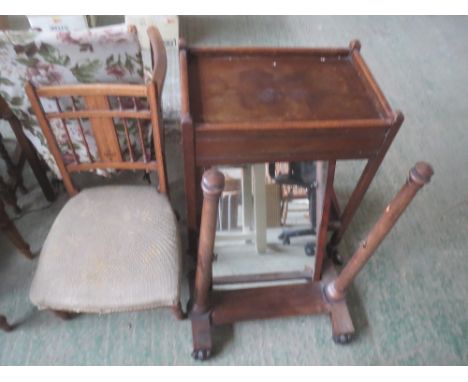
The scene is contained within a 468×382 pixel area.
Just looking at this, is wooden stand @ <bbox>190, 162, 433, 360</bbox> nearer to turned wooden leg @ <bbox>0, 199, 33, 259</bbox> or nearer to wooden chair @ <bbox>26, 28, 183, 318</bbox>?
wooden chair @ <bbox>26, 28, 183, 318</bbox>

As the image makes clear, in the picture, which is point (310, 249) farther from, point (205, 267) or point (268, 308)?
point (205, 267)

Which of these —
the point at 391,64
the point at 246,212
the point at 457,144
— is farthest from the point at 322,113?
the point at 391,64

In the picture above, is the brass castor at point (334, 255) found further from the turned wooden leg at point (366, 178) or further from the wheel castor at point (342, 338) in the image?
the wheel castor at point (342, 338)

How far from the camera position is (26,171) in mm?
1688

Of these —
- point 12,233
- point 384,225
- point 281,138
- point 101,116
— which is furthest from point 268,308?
point 12,233

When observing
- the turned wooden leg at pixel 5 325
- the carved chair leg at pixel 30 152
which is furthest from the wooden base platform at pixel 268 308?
A: the carved chair leg at pixel 30 152

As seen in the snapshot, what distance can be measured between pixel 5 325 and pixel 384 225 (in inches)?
45.7

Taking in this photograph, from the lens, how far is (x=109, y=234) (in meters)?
1.03

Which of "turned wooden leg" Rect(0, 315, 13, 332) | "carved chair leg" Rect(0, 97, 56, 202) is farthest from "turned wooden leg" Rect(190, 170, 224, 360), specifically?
"carved chair leg" Rect(0, 97, 56, 202)

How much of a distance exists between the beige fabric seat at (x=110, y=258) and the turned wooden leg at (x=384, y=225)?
0.50 m

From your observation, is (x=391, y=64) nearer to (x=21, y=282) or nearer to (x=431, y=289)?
(x=431, y=289)

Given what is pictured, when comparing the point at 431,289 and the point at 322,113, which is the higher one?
the point at 322,113
